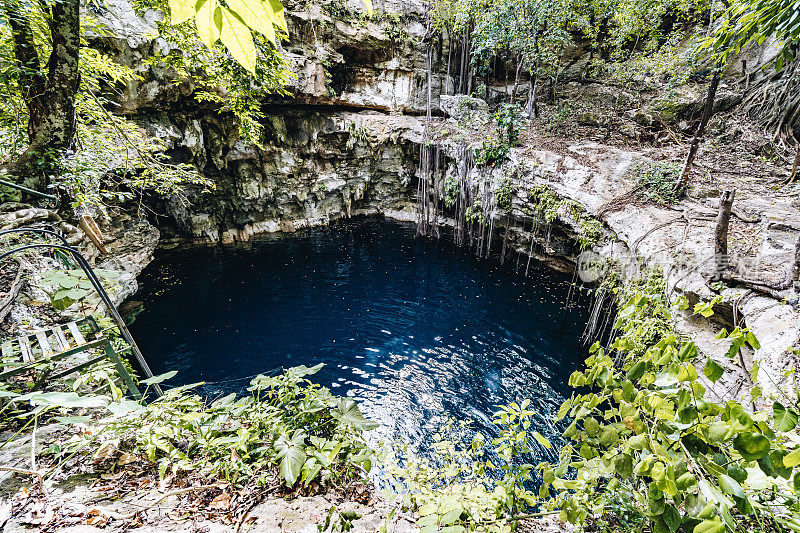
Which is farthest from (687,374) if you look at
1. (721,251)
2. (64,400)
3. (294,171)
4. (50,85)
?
(294,171)

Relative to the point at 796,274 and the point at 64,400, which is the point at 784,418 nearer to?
the point at 64,400

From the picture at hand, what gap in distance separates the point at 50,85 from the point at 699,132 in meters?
10.5

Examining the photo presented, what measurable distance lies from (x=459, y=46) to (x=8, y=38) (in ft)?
53.4

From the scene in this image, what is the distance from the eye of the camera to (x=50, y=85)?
318cm

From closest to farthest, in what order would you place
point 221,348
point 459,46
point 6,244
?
1. point 6,244
2. point 221,348
3. point 459,46

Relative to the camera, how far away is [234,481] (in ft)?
6.03

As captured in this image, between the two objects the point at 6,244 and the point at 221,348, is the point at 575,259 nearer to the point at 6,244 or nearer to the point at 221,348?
the point at 221,348

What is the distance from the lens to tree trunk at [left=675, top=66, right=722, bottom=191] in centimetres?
622

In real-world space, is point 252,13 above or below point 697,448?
above

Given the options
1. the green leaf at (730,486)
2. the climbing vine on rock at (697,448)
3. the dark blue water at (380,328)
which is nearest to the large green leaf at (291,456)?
the climbing vine on rock at (697,448)

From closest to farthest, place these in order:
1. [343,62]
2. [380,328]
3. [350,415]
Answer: [350,415] → [380,328] → [343,62]

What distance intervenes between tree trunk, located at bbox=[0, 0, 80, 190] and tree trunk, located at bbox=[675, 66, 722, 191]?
9.96 meters

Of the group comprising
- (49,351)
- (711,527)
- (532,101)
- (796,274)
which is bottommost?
(49,351)

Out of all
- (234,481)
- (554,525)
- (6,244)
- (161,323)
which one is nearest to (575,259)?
(554,525)
